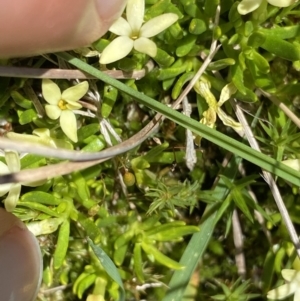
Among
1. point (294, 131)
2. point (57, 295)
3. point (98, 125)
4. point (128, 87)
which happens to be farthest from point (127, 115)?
point (57, 295)

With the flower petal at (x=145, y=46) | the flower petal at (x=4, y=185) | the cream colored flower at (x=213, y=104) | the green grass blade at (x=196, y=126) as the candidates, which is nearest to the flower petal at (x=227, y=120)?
the cream colored flower at (x=213, y=104)

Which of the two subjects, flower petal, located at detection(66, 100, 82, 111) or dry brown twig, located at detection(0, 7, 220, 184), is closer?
dry brown twig, located at detection(0, 7, 220, 184)

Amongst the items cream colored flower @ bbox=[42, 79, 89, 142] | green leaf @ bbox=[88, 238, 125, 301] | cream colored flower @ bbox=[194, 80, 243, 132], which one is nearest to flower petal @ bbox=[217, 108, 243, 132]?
cream colored flower @ bbox=[194, 80, 243, 132]

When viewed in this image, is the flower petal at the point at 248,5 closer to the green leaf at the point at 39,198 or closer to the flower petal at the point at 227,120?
the flower petal at the point at 227,120

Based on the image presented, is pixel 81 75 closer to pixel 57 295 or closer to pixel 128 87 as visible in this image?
pixel 128 87

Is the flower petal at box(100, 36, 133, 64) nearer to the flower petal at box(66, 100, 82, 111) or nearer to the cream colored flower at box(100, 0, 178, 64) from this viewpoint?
the cream colored flower at box(100, 0, 178, 64)

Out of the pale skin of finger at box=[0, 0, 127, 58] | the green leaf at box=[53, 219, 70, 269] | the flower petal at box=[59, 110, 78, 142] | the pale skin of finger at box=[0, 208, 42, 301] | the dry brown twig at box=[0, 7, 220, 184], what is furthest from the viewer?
the green leaf at box=[53, 219, 70, 269]

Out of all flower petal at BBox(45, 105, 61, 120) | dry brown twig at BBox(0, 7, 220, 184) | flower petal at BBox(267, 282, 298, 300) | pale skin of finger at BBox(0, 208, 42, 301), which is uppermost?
dry brown twig at BBox(0, 7, 220, 184)
